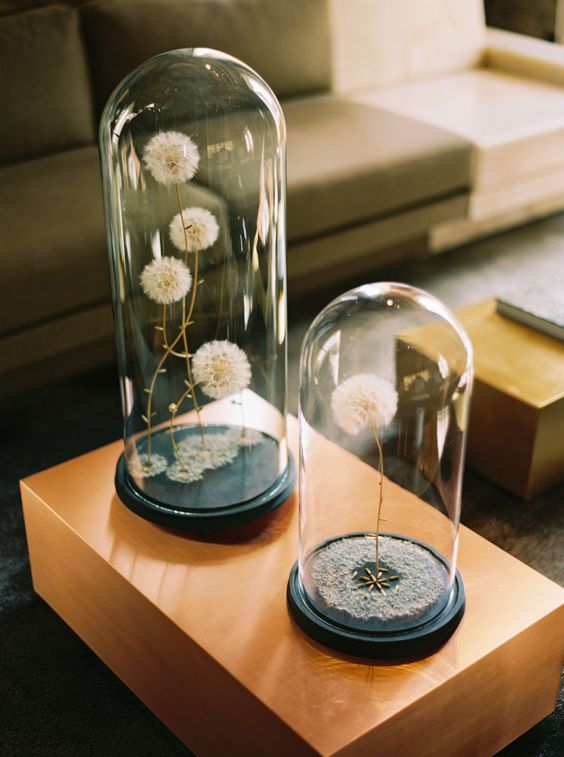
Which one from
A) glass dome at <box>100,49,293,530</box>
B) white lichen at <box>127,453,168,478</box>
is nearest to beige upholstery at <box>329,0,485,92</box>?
glass dome at <box>100,49,293,530</box>

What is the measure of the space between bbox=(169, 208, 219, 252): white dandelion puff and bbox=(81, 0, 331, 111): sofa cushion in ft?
4.31

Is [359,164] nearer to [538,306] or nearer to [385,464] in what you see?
[538,306]

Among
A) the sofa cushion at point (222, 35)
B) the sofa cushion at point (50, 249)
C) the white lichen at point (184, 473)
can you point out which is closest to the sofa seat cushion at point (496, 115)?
the sofa cushion at point (222, 35)

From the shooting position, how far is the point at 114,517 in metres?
1.63

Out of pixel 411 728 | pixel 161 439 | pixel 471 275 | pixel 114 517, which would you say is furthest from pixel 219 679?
pixel 471 275

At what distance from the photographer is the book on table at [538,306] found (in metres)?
2.20

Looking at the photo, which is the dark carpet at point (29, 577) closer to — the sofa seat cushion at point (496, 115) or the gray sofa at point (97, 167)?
the gray sofa at point (97, 167)

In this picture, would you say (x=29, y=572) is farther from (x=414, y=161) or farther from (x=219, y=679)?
(x=414, y=161)

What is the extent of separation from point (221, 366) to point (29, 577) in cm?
58

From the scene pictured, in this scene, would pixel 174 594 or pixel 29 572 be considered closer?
pixel 174 594

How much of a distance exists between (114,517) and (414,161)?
63.9 inches

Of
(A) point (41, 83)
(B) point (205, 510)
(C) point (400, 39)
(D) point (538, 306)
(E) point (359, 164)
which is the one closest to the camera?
(B) point (205, 510)

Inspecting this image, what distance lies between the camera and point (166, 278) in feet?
5.29

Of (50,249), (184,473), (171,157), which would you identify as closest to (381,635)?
(184,473)
